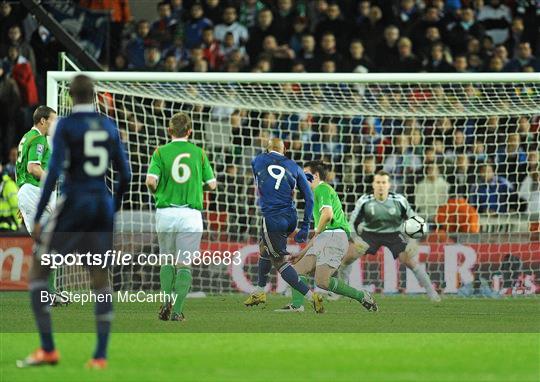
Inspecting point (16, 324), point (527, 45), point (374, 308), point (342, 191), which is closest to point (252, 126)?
point (342, 191)

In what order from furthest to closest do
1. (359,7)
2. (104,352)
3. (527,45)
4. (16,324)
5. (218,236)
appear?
(359,7) < (527,45) < (218,236) < (16,324) < (104,352)

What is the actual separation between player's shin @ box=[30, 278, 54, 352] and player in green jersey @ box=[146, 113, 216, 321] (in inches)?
144

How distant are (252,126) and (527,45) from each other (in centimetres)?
441

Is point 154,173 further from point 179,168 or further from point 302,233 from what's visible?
point 302,233

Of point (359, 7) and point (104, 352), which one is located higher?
point (359, 7)

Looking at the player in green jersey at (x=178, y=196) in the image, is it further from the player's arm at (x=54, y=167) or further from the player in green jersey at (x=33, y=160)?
the player's arm at (x=54, y=167)

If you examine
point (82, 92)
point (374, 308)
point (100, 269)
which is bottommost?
point (374, 308)

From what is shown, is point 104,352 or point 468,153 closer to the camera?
point 104,352

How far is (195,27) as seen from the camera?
1962 cm

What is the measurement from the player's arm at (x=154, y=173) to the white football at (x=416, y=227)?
14.5 ft

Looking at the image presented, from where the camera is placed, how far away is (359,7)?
1981 cm

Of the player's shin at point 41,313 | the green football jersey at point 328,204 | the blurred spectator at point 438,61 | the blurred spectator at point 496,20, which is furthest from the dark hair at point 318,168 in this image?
the blurred spectator at point 496,20

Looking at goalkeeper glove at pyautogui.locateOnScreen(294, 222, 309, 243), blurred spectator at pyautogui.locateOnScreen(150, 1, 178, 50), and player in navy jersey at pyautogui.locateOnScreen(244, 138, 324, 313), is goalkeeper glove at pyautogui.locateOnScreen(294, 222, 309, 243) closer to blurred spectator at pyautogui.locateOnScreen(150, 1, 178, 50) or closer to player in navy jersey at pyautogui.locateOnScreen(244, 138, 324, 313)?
player in navy jersey at pyautogui.locateOnScreen(244, 138, 324, 313)

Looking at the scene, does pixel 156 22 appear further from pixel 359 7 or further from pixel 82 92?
pixel 82 92
